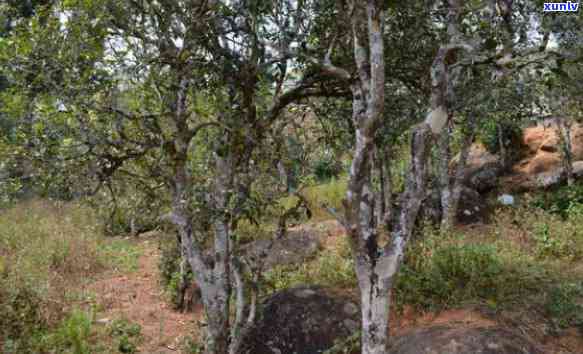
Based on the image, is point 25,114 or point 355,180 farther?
point 25,114

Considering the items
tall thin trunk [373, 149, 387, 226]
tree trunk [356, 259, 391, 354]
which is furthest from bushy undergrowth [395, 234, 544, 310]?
tall thin trunk [373, 149, 387, 226]

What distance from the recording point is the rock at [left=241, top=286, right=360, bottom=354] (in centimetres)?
610

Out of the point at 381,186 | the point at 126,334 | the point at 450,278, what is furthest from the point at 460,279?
the point at 126,334

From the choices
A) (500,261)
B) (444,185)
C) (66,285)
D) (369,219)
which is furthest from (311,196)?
(369,219)

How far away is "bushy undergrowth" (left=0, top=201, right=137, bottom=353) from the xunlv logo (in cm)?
680

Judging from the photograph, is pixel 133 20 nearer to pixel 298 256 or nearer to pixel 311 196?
pixel 298 256

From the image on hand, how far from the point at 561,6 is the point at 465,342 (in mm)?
3238

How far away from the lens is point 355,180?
3.96 metres

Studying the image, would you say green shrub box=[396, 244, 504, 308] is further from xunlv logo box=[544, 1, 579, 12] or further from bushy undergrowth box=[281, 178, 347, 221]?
bushy undergrowth box=[281, 178, 347, 221]

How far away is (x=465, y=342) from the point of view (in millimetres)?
4906

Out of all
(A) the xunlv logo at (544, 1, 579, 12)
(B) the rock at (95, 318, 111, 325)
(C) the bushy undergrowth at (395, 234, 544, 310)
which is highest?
(A) the xunlv logo at (544, 1, 579, 12)

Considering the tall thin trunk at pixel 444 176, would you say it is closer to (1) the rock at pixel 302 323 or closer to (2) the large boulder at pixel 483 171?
(2) the large boulder at pixel 483 171

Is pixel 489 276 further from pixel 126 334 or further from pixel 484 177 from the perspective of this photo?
pixel 484 177

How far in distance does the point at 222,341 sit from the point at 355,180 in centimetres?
257
